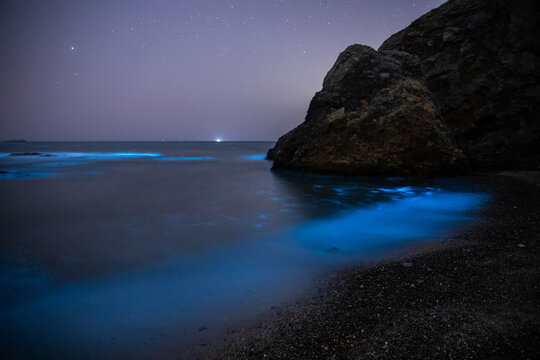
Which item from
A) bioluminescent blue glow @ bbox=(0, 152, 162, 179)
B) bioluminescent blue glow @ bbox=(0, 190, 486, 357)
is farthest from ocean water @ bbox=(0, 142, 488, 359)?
→ bioluminescent blue glow @ bbox=(0, 152, 162, 179)

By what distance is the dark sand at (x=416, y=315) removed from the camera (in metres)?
1.75

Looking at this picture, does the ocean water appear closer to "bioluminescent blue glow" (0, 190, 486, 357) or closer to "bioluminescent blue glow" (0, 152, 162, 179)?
"bioluminescent blue glow" (0, 190, 486, 357)

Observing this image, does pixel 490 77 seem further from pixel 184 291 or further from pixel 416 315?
pixel 184 291

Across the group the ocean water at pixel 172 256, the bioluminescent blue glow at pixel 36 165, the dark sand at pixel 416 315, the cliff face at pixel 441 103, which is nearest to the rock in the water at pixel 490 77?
the cliff face at pixel 441 103

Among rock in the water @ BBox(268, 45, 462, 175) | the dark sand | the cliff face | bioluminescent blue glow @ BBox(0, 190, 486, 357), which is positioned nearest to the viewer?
the dark sand

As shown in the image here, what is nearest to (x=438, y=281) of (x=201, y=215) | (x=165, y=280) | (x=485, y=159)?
(x=165, y=280)

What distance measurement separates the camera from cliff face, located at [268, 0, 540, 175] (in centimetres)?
1100

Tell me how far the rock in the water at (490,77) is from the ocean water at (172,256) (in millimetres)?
6484

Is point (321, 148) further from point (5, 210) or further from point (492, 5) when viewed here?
point (492, 5)

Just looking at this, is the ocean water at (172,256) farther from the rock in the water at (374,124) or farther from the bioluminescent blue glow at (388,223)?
the rock in the water at (374,124)

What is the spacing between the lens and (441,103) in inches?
569

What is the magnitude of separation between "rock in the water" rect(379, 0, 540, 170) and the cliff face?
4 centimetres

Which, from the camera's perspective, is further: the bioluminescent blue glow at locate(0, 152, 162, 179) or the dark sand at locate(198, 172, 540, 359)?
the bioluminescent blue glow at locate(0, 152, 162, 179)

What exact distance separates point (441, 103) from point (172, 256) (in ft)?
52.5
